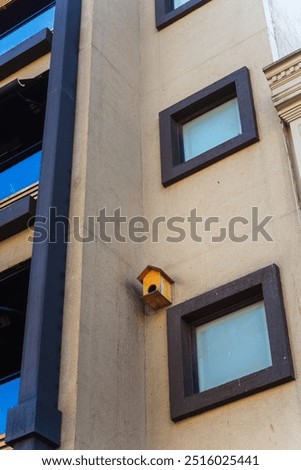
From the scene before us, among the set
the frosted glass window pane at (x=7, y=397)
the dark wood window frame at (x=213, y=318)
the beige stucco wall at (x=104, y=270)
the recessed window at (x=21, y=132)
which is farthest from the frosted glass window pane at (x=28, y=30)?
the frosted glass window pane at (x=7, y=397)

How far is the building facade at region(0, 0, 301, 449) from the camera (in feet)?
26.6

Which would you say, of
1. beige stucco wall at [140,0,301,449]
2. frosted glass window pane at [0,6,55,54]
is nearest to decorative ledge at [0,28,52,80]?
frosted glass window pane at [0,6,55,54]

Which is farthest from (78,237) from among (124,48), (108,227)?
(124,48)

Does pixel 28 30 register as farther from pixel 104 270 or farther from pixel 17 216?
pixel 104 270

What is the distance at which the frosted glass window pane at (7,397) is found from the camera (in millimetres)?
9156

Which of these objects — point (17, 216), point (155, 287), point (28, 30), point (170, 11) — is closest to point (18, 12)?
point (28, 30)

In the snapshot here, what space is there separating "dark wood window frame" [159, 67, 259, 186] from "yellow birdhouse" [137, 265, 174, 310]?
1.55m

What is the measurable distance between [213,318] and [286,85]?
107 inches

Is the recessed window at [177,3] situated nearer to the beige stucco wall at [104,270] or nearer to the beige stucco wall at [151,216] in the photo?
the beige stucco wall at [151,216]

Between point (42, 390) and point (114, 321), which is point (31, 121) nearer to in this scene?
point (114, 321)

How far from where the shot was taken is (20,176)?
11.3m

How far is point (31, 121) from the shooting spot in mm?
12945

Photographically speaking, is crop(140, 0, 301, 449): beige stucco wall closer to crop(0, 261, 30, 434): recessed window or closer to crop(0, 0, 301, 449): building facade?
crop(0, 0, 301, 449): building facade

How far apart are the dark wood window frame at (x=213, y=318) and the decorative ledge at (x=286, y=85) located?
1917mm
